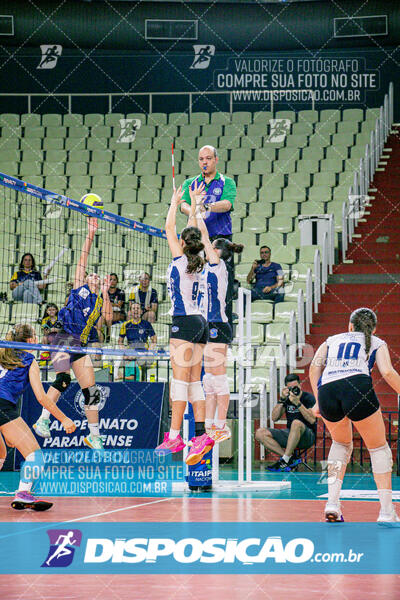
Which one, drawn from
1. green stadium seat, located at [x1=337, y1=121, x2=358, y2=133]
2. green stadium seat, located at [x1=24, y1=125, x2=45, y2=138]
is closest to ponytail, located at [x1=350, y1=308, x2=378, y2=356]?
green stadium seat, located at [x1=337, y1=121, x2=358, y2=133]

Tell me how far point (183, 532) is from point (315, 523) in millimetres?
1266

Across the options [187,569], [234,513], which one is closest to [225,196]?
[234,513]

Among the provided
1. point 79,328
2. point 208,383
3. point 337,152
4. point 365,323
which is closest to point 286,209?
point 337,152

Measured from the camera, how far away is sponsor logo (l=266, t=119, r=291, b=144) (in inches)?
765

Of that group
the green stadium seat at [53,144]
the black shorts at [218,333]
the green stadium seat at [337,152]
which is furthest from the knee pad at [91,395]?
the green stadium seat at [53,144]

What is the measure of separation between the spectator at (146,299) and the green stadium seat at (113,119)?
833 centimetres

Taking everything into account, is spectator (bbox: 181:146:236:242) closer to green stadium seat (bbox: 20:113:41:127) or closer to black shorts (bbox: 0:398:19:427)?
black shorts (bbox: 0:398:19:427)

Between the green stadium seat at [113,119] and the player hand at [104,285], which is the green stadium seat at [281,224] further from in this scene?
the green stadium seat at [113,119]

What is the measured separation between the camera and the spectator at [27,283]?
13508 millimetres

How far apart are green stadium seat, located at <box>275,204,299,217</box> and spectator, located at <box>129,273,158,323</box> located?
4.97 meters

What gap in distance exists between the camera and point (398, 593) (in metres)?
4.57

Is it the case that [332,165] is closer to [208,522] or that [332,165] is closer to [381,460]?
[381,460]

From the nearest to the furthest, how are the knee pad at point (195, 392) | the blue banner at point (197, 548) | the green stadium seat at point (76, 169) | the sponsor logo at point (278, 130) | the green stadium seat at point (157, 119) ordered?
the blue banner at point (197, 548)
the knee pad at point (195, 392)
the green stadium seat at point (76, 169)
the sponsor logo at point (278, 130)
the green stadium seat at point (157, 119)

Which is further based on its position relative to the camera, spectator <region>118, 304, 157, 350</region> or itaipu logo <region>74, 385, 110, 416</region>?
itaipu logo <region>74, 385, 110, 416</region>
